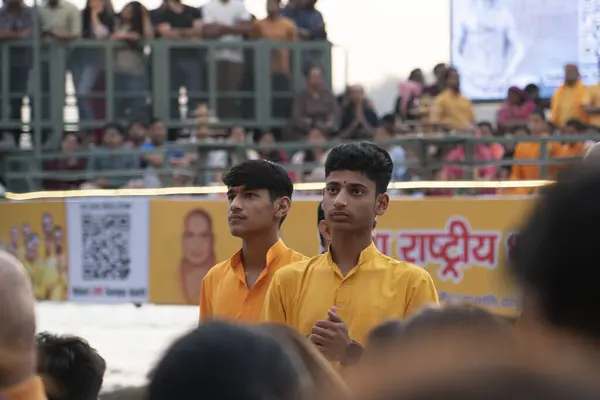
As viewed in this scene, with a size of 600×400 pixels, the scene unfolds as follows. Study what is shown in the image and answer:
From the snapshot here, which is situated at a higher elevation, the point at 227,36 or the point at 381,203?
the point at 227,36

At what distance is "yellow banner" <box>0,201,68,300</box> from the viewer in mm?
12508

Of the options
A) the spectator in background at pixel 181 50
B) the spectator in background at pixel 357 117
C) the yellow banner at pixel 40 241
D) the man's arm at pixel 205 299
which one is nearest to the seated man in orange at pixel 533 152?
the spectator in background at pixel 357 117

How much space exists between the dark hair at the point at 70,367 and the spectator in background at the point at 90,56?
12.5m

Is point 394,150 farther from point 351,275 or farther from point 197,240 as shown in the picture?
point 351,275

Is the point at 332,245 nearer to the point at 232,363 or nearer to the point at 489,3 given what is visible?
the point at 232,363

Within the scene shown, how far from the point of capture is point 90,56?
15.9 m

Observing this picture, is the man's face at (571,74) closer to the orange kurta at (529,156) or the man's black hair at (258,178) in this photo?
the orange kurta at (529,156)

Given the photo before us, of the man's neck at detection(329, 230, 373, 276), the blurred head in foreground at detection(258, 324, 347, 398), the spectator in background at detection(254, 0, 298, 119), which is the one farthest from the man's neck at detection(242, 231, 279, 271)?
the spectator in background at detection(254, 0, 298, 119)

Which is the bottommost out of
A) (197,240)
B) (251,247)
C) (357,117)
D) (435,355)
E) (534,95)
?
(197,240)

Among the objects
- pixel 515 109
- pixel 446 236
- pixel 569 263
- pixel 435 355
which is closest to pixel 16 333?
pixel 569 263

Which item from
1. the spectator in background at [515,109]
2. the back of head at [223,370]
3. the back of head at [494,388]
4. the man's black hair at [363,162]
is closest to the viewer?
the back of head at [494,388]

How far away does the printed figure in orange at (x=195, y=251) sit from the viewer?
1173cm

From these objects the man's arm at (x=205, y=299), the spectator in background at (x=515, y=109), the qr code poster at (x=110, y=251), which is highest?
the spectator in background at (x=515, y=109)

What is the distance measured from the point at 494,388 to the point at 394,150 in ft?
41.1
